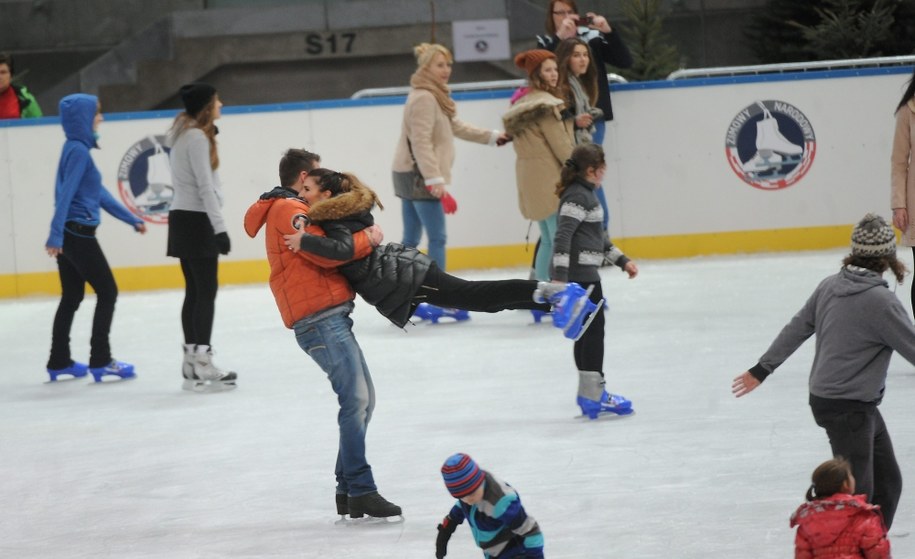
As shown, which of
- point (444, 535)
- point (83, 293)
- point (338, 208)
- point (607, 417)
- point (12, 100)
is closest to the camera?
point (444, 535)

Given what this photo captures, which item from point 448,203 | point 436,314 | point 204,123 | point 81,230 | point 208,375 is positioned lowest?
point 436,314

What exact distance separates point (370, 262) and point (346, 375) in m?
0.35

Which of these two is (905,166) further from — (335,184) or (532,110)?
(335,184)

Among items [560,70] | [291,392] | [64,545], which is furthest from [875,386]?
[560,70]

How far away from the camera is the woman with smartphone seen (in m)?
8.84

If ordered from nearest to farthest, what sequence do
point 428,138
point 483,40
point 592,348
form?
point 592,348
point 428,138
point 483,40

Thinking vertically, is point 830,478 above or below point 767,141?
above

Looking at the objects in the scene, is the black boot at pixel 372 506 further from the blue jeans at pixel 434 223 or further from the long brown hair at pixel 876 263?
the blue jeans at pixel 434 223

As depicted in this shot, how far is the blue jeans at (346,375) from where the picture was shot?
418cm

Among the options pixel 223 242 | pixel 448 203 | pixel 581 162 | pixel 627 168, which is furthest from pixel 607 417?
pixel 627 168

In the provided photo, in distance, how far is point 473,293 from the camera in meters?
4.30

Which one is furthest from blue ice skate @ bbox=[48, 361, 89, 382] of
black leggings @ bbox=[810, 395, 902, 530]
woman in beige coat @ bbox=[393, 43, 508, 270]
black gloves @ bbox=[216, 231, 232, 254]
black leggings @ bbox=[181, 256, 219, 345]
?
black leggings @ bbox=[810, 395, 902, 530]

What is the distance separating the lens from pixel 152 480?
16.6ft

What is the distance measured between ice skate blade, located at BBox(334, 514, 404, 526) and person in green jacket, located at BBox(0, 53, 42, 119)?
25.4 ft
